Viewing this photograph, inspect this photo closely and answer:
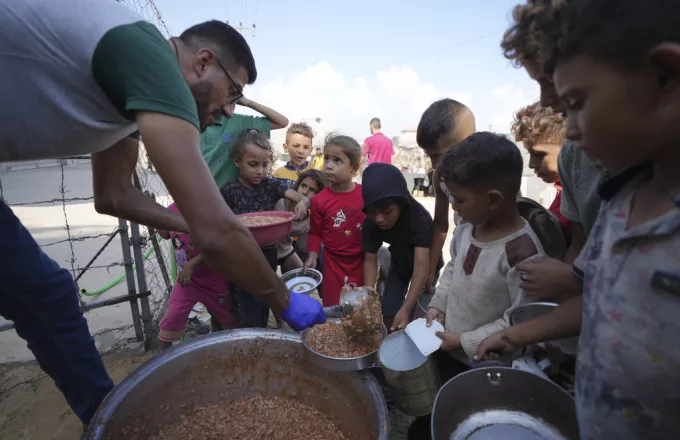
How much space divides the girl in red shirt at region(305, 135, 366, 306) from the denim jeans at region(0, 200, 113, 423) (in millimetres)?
1622

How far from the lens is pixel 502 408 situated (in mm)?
1360

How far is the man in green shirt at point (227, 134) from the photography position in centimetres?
329

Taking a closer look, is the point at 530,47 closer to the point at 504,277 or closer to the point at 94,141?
the point at 504,277

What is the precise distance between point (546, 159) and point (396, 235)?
105cm

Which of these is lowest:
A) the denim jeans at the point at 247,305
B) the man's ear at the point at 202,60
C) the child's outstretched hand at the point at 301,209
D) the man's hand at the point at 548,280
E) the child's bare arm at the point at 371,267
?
the denim jeans at the point at 247,305

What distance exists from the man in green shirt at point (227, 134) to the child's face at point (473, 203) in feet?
6.90

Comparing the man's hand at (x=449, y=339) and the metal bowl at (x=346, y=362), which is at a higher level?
the man's hand at (x=449, y=339)

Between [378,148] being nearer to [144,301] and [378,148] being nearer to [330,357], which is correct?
[144,301]

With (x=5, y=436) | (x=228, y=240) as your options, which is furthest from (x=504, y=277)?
(x=5, y=436)

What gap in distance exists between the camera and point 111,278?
4.57 m

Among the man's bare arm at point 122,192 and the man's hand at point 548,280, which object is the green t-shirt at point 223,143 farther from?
the man's hand at point 548,280

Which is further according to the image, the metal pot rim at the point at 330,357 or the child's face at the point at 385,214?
the child's face at the point at 385,214

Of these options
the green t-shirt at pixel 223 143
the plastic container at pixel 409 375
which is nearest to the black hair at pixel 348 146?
the green t-shirt at pixel 223 143

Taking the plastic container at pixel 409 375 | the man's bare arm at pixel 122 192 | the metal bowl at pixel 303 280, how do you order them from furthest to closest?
the metal bowl at pixel 303 280 < the man's bare arm at pixel 122 192 < the plastic container at pixel 409 375
